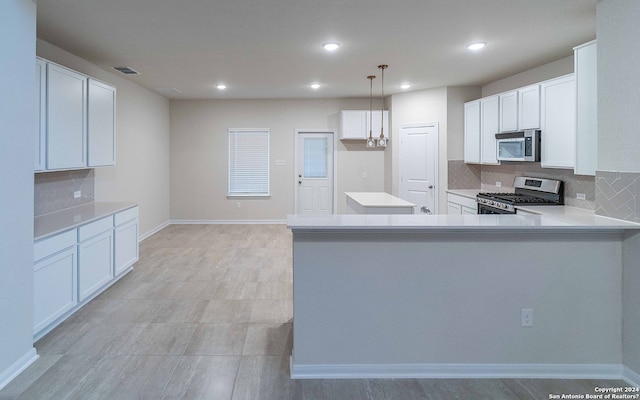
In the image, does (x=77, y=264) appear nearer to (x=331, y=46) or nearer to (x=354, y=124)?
(x=331, y=46)

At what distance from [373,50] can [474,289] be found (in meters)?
2.97

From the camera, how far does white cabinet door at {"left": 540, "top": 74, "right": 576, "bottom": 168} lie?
13.4ft

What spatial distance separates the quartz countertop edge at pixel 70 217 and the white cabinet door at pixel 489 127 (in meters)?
4.60

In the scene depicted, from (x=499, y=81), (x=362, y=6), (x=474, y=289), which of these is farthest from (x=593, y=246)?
(x=499, y=81)

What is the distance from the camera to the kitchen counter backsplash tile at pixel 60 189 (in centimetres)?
407

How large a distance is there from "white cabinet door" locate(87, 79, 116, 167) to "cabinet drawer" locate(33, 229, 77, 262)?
120cm

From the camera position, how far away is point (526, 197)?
194 inches

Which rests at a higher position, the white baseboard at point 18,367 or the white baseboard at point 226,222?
the white baseboard at point 226,222

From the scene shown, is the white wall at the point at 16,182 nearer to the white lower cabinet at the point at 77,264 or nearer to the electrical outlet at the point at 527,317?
the white lower cabinet at the point at 77,264

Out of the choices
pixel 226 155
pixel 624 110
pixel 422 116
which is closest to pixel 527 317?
pixel 624 110

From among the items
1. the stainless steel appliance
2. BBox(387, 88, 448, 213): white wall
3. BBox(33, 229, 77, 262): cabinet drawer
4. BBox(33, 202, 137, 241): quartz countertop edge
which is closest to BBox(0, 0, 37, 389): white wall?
BBox(33, 229, 77, 262): cabinet drawer

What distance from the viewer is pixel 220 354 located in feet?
9.43

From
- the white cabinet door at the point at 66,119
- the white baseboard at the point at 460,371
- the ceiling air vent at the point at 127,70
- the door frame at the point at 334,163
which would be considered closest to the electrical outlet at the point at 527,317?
the white baseboard at the point at 460,371

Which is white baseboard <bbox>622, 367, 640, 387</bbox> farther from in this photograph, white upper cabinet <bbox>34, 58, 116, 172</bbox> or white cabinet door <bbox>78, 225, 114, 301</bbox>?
white upper cabinet <bbox>34, 58, 116, 172</bbox>
